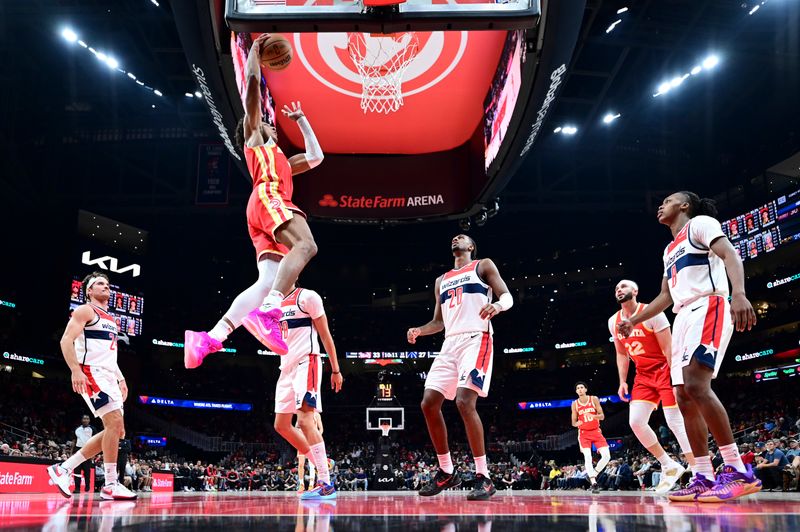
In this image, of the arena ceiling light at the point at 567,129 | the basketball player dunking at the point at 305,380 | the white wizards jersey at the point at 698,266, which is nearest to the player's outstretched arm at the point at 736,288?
the white wizards jersey at the point at 698,266

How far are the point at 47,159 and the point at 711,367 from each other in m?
24.5

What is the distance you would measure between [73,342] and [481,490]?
3.55 meters

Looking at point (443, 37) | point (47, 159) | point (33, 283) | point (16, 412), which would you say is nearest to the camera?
point (443, 37)

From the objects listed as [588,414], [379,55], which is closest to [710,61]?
[588,414]

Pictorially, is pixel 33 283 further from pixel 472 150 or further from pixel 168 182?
pixel 472 150

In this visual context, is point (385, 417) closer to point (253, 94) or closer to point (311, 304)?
point (311, 304)

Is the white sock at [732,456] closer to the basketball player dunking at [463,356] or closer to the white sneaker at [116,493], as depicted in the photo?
the basketball player dunking at [463,356]

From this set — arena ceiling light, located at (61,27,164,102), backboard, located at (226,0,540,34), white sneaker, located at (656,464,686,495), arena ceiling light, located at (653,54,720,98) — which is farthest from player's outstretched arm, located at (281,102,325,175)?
arena ceiling light, located at (653,54,720,98)

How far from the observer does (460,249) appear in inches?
226

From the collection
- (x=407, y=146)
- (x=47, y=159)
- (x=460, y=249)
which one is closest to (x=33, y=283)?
(x=47, y=159)

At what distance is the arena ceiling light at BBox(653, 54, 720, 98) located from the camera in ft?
54.6

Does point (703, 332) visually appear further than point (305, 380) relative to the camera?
No

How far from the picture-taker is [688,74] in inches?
692

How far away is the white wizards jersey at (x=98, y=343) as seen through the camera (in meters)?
5.81
